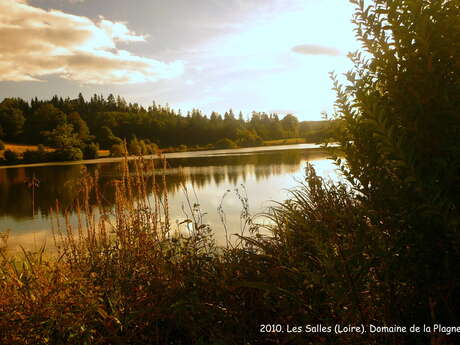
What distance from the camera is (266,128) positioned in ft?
321

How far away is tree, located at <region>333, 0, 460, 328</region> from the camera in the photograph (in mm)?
1490

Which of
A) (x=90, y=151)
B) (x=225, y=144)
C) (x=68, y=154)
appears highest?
(x=225, y=144)

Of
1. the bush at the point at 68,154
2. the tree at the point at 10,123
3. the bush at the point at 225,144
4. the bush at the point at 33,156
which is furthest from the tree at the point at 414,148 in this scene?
the tree at the point at 10,123

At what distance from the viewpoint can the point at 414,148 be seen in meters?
1.60

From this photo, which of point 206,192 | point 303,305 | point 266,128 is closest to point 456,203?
point 303,305

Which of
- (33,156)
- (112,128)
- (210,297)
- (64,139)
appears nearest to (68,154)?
(64,139)

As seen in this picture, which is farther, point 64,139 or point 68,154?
point 64,139

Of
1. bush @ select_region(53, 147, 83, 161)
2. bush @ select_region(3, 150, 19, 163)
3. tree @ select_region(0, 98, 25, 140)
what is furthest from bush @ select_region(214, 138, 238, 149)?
tree @ select_region(0, 98, 25, 140)

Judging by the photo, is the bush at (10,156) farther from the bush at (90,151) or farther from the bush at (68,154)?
the bush at (90,151)

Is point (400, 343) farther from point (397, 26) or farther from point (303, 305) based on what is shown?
point (397, 26)

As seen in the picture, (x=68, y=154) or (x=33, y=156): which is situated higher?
(x=68, y=154)

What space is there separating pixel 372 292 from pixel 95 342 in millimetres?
2239

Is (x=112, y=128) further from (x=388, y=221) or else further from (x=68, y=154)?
(x=388, y=221)

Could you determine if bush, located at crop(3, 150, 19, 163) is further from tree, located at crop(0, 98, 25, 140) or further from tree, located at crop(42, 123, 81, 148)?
tree, located at crop(0, 98, 25, 140)
